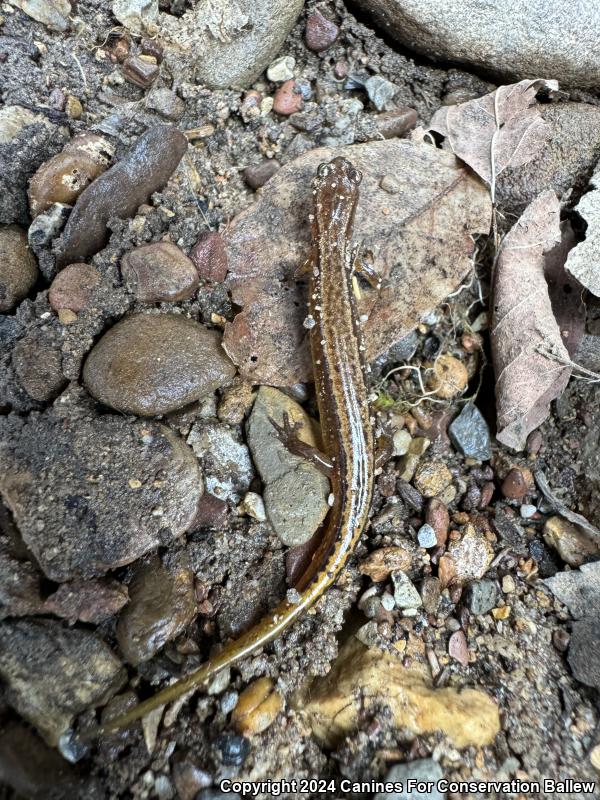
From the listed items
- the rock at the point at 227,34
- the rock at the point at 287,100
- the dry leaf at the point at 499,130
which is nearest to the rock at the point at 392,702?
the dry leaf at the point at 499,130

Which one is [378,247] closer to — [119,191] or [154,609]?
[119,191]

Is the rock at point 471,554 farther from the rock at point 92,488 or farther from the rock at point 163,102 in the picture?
the rock at point 163,102

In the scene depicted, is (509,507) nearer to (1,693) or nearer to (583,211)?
(583,211)

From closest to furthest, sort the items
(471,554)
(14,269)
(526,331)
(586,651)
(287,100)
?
(586,651)
(14,269)
(471,554)
(526,331)
(287,100)

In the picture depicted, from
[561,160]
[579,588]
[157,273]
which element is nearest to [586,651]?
[579,588]

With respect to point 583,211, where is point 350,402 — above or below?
below

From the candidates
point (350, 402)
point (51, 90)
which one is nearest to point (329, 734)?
point (350, 402)
